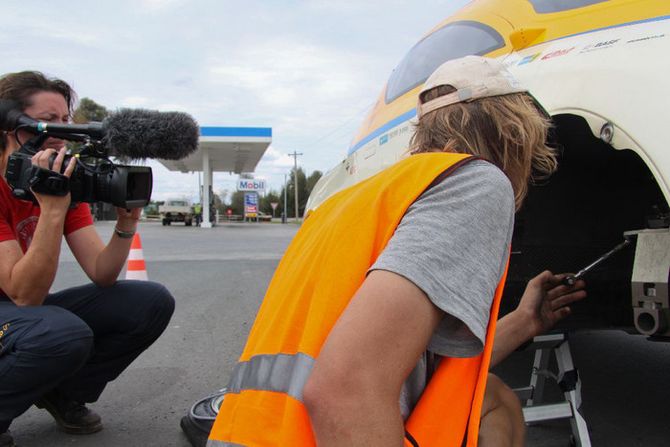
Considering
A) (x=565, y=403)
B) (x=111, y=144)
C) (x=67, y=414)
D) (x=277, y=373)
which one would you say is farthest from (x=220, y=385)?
(x=277, y=373)

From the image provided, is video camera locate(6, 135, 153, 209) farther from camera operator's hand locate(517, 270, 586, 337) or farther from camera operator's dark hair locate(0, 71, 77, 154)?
camera operator's hand locate(517, 270, 586, 337)

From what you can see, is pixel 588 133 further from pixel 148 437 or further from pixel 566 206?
pixel 148 437

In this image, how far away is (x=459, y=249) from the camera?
3.19 feet

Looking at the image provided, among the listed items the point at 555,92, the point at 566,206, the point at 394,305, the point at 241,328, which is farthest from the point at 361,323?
the point at 241,328

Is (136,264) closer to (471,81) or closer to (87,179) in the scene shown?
(87,179)

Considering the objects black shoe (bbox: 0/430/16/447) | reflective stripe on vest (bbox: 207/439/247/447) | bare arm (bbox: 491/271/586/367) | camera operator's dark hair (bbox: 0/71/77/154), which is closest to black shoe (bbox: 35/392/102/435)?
black shoe (bbox: 0/430/16/447)

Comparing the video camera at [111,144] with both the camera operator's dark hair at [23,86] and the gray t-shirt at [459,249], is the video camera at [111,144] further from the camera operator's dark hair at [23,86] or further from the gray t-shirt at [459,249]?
the gray t-shirt at [459,249]

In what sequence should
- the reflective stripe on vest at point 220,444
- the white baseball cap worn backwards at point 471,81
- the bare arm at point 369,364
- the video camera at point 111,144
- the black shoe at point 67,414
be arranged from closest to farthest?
1. the bare arm at point 369,364
2. the reflective stripe on vest at point 220,444
3. the white baseball cap worn backwards at point 471,81
4. the video camera at point 111,144
5. the black shoe at point 67,414

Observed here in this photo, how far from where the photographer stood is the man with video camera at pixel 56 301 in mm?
2053

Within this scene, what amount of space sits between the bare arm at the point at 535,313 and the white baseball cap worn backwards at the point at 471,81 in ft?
2.91

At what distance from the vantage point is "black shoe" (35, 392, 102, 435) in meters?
2.64

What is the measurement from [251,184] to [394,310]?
46247 mm

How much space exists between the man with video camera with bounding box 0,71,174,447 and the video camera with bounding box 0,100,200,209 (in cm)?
6

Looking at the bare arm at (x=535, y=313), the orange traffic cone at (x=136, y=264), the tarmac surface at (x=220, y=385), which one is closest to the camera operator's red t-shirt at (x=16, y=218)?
the tarmac surface at (x=220, y=385)
